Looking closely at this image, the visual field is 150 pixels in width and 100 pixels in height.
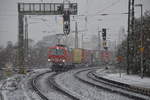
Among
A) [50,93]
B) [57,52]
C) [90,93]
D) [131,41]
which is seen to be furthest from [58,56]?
[90,93]

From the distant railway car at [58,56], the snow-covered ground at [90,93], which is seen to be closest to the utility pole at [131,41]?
the distant railway car at [58,56]

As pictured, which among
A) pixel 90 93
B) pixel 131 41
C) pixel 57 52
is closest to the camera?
pixel 90 93

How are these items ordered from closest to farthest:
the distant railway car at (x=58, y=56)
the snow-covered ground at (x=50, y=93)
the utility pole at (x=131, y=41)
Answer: the snow-covered ground at (x=50, y=93) → the utility pole at (x=131, y=41) → the distant railway car at (x=58, y=56)

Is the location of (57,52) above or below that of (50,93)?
above

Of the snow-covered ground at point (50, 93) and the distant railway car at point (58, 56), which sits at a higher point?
the distant railway car at point (58, 56)

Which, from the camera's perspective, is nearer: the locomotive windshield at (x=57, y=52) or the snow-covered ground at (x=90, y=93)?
the snow-covered ground at (x=90, y=93)

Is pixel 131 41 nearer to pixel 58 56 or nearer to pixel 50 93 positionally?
pixel 58 56

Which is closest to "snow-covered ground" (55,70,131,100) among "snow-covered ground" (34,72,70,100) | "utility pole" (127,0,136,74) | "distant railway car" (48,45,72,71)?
"snow-covered ground" (34,72,70,100)

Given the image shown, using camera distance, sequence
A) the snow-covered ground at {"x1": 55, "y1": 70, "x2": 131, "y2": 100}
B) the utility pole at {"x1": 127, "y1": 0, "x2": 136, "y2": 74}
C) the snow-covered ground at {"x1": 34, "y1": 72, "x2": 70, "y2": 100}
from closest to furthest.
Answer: the snow-covered ground at {"x1": 55, "y1": 70, "x2": 131, "y2": 100} → the snow-covered ground at {"x1": 34, "y1": 72, "x2": 70, "y2": 100} → the utility pole at {"x1": 127, "y1": 0, "x2": 136, "y2": 74}

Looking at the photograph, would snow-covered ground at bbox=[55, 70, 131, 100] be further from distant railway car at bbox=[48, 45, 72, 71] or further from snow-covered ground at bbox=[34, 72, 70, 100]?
distant railway car at bbox=[48, 45, 72, 71]

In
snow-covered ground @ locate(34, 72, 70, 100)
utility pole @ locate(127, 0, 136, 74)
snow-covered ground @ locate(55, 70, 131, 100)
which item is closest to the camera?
snow-covered ground @ locate(55, 70, 131, 100)

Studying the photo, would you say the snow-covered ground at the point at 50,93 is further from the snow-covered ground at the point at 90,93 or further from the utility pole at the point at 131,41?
the utility pole at the point at 131,41

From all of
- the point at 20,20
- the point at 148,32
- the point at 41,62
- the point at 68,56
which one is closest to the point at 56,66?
the point at 68,56

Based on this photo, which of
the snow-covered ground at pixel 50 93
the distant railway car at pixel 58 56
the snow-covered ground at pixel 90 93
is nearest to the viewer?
the snow-covered ground at pixel 90 93
